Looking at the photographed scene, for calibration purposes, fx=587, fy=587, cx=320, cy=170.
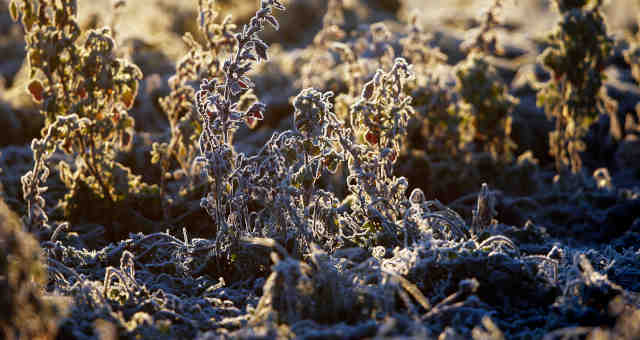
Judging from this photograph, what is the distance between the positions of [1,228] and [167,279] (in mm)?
1175

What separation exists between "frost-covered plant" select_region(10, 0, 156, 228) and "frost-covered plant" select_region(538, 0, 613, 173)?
3.53m

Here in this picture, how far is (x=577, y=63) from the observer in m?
5.07

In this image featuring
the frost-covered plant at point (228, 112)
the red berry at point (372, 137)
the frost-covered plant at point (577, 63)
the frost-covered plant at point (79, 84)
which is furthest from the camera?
the frost-covered plant at point (577, 63)

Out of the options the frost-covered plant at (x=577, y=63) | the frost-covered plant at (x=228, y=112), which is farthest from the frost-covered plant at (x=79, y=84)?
the frost-covered plant at (x=577, y=63)

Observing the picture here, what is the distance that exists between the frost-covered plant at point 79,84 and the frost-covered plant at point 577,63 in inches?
139

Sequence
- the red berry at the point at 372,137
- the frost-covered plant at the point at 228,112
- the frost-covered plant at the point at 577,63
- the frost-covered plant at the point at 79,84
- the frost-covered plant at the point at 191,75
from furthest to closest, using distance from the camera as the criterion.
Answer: the frost-covered plant at the point at 577,63, the frost-covered plant at the point at 191,75, the frost-covered plant at the point at 79,84, the red berry at the point at 372,137, the frost-covered plant at the point at 228,112

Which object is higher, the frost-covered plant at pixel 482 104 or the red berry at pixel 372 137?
the frost-covered plant at pixel 482 104

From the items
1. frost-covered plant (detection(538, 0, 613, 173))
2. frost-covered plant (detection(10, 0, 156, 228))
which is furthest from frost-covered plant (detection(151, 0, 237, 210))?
frost-covered plant (detection(538, 0, 613, 173))

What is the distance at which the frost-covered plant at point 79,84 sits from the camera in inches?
140

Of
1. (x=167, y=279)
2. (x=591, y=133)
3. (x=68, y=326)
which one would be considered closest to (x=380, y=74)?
(x=167, y=279)

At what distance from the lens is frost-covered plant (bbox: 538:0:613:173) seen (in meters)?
5.00

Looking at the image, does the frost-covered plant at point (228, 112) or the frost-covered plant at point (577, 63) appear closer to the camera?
the frost-covered plant at point (228, 112)

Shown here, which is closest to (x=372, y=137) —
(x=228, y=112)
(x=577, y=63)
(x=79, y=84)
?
(x=228, y=112)

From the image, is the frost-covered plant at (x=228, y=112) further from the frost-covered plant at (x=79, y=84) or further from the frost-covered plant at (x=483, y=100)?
the frost-covered plant at (x=483, y=100)
